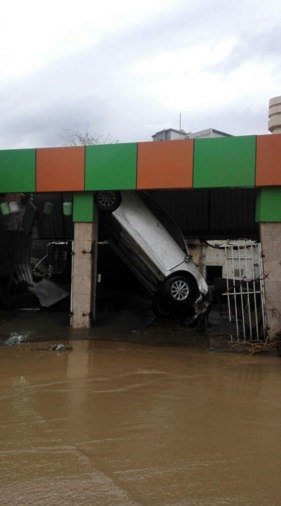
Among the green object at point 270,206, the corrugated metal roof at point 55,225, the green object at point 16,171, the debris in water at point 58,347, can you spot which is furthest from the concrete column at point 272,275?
the corrugated metal roof at point 55,225

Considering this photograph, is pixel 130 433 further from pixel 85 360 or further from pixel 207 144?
pixel 207 144

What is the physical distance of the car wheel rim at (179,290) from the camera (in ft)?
35.2

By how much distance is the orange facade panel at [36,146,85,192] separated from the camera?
1084 cm

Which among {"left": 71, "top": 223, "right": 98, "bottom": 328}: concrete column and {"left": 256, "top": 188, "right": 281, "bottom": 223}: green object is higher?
{"left": 256, "top": 188, "right": 281, "bottom": 223}: green object

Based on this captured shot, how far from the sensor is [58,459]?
12.1 ft

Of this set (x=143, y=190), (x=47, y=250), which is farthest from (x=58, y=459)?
(x=47, y=250)

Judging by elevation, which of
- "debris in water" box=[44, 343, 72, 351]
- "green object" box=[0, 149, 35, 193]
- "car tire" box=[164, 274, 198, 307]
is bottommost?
"debris in water" box=[44, 343, 72, 351]

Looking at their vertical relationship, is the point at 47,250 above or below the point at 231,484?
above

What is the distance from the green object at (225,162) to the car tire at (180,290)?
2005 mm

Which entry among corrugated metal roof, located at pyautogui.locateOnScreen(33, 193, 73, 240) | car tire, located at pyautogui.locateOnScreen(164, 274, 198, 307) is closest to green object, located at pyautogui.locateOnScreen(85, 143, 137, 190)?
car tire, located at pyautogui.locateOnScreen(164, 274, 198, 307)

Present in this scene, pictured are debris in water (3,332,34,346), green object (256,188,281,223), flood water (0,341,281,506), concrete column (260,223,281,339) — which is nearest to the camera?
flood water (0,341,281,506)

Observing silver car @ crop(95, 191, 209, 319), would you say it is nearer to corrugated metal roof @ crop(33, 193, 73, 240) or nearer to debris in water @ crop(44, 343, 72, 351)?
debris in water @ crop(44, 343, 72, 351)

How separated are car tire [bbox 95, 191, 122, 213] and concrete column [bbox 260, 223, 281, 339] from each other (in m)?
3.18

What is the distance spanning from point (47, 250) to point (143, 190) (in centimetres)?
1221
